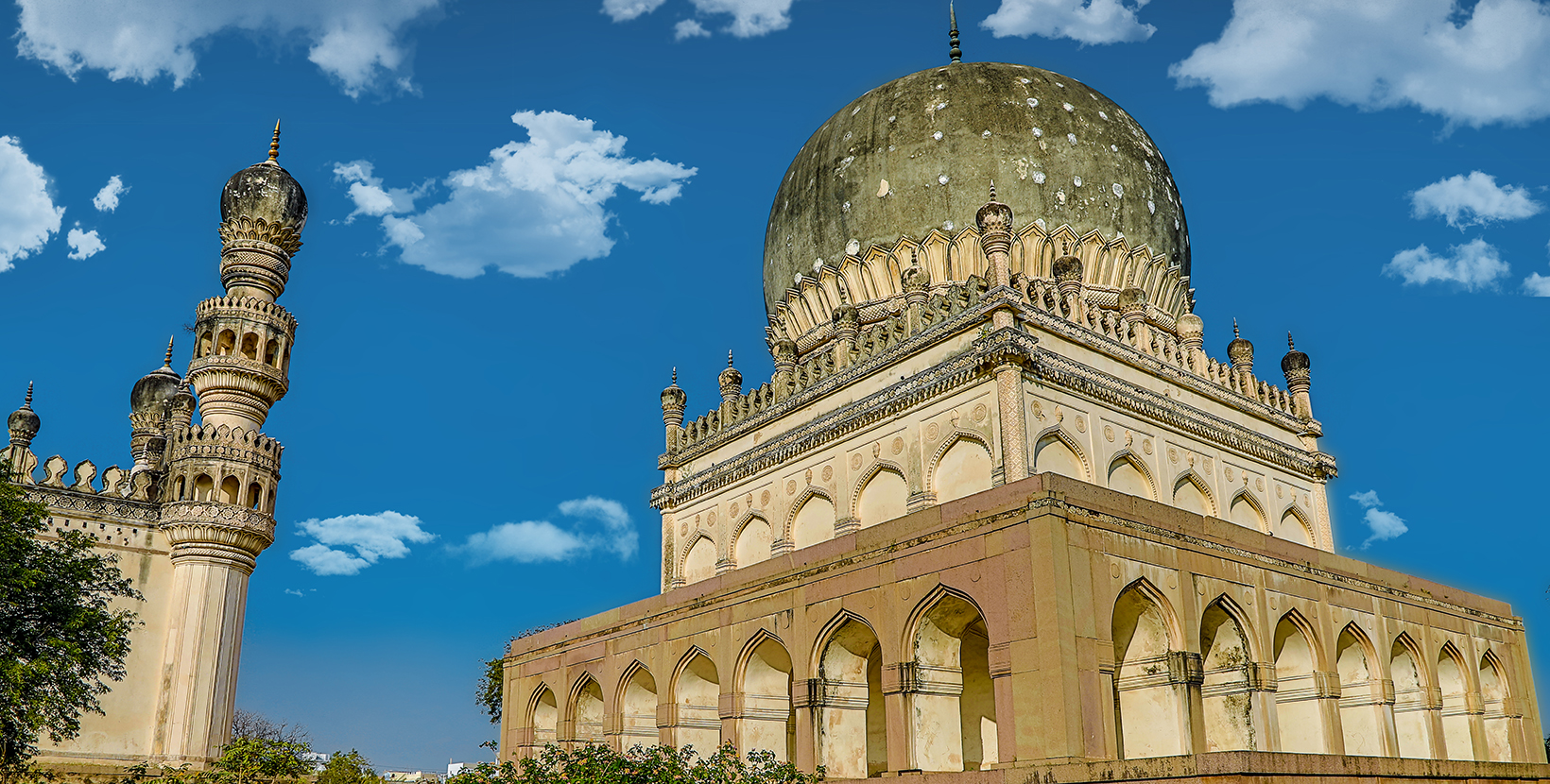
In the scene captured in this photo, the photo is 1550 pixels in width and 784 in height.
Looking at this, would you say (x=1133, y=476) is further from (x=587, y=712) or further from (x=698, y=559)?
(x=587, y=712)

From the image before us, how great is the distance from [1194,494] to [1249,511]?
1489 mm

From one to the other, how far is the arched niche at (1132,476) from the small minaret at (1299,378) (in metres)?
5.03

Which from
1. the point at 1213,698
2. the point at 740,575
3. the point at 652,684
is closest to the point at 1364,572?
the point at 1213,698

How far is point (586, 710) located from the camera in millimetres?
17781

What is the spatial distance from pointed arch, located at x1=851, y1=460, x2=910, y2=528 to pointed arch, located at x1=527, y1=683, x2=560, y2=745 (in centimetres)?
571

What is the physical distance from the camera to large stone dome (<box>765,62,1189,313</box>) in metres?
20.4

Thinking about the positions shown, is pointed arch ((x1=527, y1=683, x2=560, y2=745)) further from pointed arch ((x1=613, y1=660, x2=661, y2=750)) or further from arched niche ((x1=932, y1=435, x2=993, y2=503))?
arched niche ((x1=932, y1=435, x2=993, y2=503))

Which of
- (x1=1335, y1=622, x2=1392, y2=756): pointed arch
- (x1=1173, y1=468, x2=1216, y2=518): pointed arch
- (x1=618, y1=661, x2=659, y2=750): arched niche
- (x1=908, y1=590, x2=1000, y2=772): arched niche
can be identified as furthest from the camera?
(x1=1173, y1=468, x2=1216, y2=518): pointed arch

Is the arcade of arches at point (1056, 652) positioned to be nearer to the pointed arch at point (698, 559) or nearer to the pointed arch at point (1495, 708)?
the pointed arch at point (1495, 708)

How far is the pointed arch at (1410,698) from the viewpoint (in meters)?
15.0

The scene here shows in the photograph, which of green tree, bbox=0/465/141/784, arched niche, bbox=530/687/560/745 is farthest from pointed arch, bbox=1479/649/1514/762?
green tree, bbox=0/465/141/784

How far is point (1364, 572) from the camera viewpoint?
14742mm

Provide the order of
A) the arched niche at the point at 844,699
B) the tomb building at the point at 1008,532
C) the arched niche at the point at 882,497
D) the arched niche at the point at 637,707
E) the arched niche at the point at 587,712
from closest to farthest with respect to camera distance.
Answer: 1. the tomb building at the point at 1008,532
2. the arched niche at the point at 844,699
3. the arched niche at the point at 637,707
4. the arched niche at the point at 882,497
5. the arched niche at the point at 587,712

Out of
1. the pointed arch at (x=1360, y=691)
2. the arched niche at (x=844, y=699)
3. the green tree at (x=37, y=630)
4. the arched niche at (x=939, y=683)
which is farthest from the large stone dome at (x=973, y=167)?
the green tree at (x=37, y=630)
